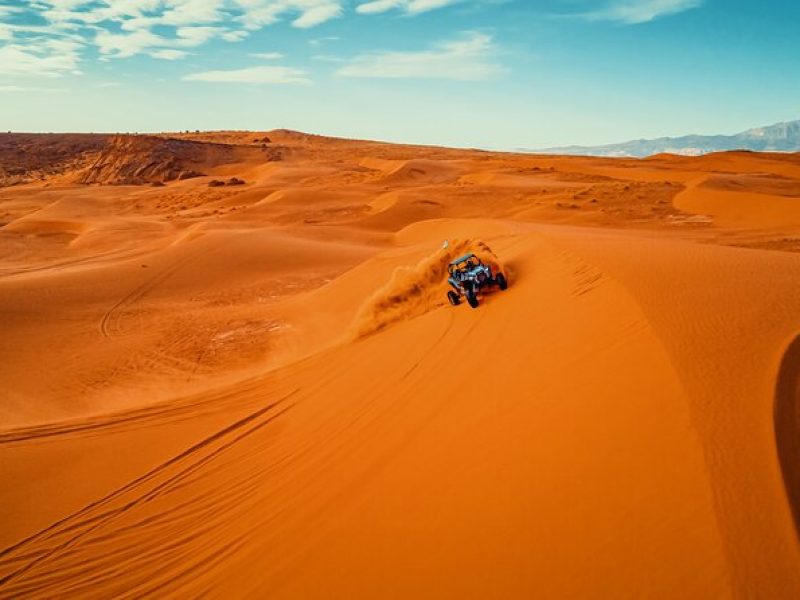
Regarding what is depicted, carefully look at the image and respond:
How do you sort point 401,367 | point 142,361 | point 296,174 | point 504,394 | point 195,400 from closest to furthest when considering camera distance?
point 504,394, point 401,367, point 195,400, point 142,361, point 296,174

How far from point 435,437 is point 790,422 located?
2.64m

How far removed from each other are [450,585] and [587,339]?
9.12ft

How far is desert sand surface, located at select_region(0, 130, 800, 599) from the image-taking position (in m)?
2.94

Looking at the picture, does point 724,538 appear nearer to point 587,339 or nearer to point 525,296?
point 587,339

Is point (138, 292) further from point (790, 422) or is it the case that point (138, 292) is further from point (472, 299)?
point (790, 422)

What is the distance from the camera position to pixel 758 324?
4.38 metres

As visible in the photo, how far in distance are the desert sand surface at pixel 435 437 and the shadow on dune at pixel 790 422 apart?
0.02 metres

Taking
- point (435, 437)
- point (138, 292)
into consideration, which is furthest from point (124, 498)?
point (138, 292)

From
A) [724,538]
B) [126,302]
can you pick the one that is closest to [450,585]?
[724,538]

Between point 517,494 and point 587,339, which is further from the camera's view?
point 587,339

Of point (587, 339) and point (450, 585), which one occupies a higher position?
point (587, 339)

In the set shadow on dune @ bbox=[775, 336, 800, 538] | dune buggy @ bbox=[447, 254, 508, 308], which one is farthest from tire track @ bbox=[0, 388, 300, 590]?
shadow on dune @ bbox=[775, 336, 800, 538]

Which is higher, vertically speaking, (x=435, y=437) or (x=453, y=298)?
(x=453, y=298)

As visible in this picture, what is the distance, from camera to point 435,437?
4.57 meters
